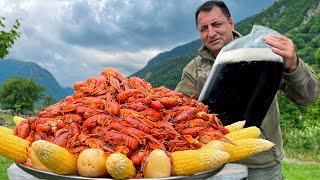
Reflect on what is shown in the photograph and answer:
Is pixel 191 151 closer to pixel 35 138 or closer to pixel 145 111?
pixel 145 111

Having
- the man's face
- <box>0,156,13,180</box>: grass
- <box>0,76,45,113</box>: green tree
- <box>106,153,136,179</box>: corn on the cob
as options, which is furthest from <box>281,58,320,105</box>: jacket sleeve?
<box>0,76,45,113</box>: green tree

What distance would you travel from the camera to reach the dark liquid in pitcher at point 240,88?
3.06 metres

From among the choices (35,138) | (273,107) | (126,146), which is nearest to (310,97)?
(273,107)

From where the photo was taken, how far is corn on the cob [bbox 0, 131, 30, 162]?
2287 mm

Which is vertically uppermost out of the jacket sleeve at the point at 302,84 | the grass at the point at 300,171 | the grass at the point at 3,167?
the jacket sleeve at the point at 302,84

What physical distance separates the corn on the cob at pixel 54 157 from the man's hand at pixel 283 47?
1.73 metres

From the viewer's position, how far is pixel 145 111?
2.34 metres

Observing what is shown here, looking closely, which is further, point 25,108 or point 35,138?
point 25,108

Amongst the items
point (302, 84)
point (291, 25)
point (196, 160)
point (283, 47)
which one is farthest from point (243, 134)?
point (291, 25)

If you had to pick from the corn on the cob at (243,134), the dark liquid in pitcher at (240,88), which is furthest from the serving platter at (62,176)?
the dark liquid in pitcher at (240,88)

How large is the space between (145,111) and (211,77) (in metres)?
0.99

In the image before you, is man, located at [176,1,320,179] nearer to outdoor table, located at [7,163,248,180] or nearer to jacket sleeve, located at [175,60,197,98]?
jacket sleeve, located at [175,60,197,98]

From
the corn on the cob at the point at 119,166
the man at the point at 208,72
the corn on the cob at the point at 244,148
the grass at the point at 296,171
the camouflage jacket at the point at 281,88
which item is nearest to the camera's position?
the corn on the cob at the point at 119,166

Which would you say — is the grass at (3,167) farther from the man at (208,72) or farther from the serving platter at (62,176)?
the serving platter at (62,176)
